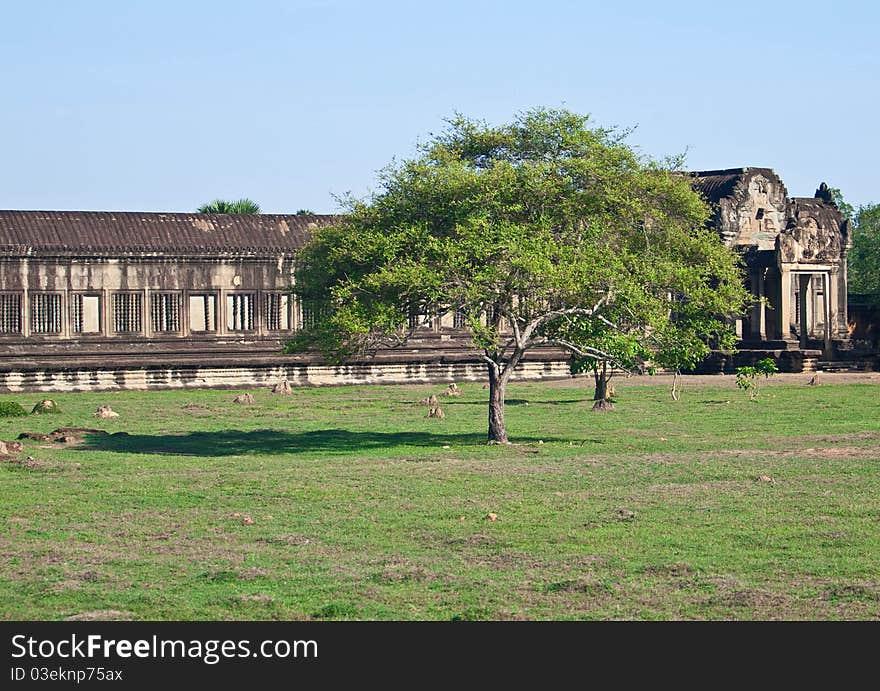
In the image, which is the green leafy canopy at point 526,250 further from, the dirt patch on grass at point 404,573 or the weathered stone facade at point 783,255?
the weathered stone facade at point 783,255

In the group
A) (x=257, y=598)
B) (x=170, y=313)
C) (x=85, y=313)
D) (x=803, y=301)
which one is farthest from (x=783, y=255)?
(x=257, y=598)

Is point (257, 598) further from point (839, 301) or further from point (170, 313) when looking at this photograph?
point (839, 301)

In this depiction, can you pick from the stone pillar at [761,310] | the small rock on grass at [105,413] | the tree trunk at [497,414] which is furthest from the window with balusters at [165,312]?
the tree trunk at [497,414]

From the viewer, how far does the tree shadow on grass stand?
3173 cm

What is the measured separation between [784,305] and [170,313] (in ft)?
85.2

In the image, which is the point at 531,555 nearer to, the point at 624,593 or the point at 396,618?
the point at 624,593

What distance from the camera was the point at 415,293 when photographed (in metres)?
31.3

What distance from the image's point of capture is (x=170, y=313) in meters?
58.2

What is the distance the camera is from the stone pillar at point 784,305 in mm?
65375

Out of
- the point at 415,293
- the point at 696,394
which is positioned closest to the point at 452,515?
the point at 415,293

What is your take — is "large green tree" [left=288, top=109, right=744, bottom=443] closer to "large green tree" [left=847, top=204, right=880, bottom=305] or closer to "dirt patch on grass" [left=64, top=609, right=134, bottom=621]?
"dirt patch on grass" [left=64, top=609, right=134, bottom=621]

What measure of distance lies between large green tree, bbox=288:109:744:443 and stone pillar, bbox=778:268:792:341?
3227 cm

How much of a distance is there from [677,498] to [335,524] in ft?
17.5

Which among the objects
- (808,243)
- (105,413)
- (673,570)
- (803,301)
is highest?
(808,243)
